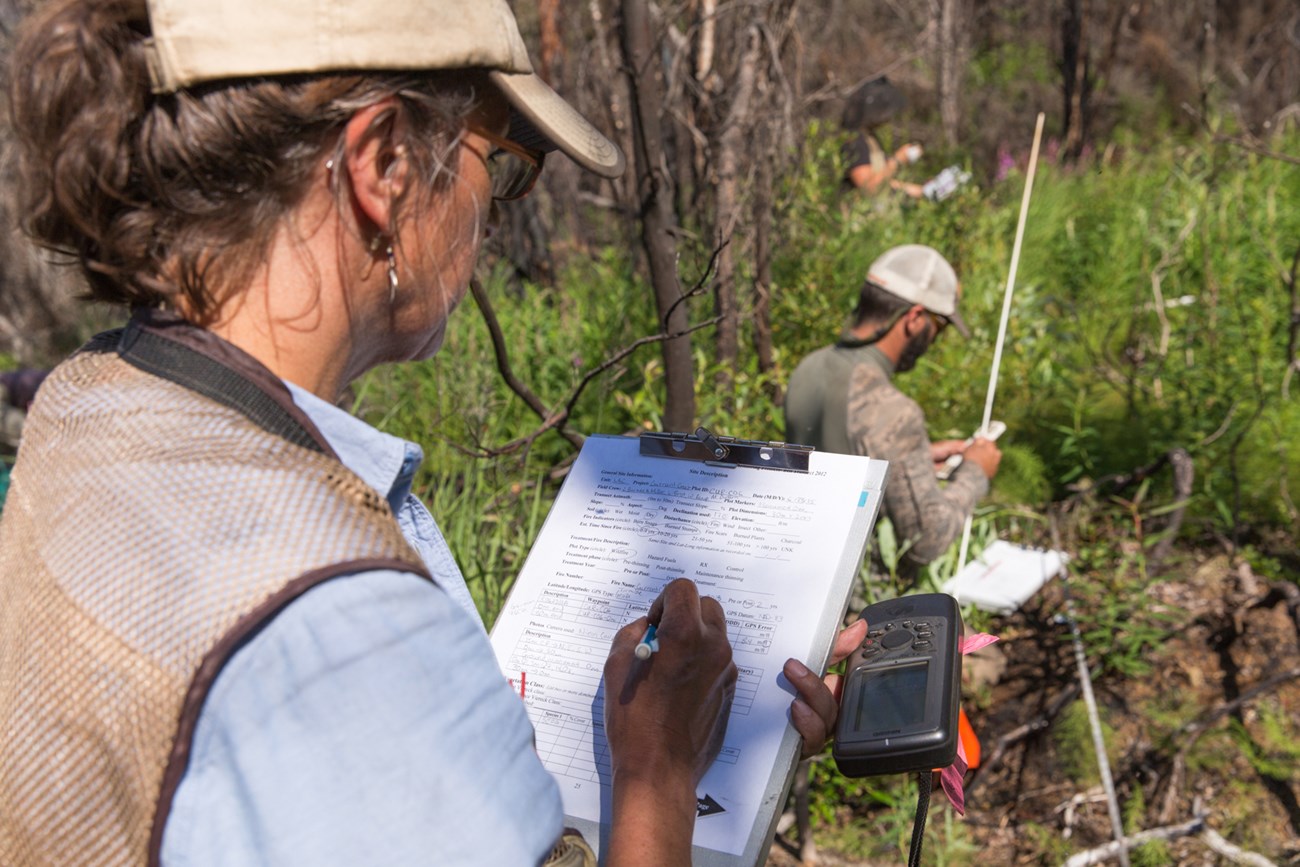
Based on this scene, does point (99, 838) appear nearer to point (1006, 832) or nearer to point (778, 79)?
point (1006, 832)

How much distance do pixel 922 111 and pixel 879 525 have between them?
11234mm

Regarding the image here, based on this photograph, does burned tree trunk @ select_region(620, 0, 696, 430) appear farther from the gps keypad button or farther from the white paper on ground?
the gps keypad button

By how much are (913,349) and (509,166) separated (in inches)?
104

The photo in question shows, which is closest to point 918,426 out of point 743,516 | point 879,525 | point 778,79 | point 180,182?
point 879,525

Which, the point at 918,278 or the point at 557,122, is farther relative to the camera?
the point at 918,278

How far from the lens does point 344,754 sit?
0.77 m

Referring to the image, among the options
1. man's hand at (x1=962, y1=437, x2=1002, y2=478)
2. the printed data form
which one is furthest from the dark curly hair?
man's hand at (x1=962, y1=437, x2=1002, y2=478)

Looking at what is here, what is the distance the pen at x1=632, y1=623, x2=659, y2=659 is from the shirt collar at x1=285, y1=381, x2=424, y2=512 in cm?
30

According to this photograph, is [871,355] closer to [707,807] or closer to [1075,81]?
[707,807]

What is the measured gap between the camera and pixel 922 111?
13547 millimetres

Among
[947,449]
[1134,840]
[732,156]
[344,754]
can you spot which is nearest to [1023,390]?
[947,449]

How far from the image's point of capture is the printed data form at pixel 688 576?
4.14 feet

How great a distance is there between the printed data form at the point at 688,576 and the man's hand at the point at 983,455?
214 centimetres

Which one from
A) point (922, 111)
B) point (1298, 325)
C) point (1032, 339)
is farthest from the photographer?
point (922, 111)
